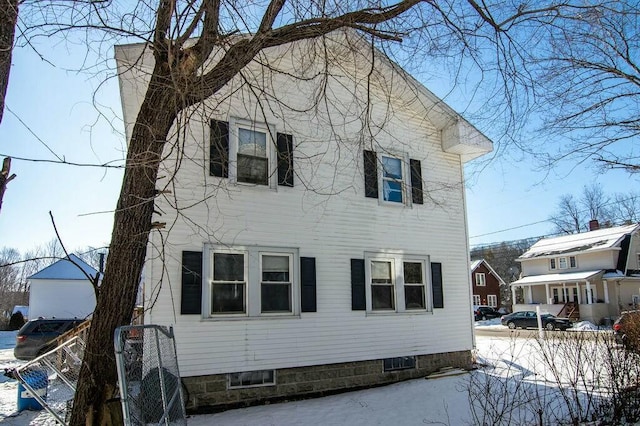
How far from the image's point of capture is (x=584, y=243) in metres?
33.9

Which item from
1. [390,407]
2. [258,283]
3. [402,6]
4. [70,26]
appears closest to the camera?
[70,26]

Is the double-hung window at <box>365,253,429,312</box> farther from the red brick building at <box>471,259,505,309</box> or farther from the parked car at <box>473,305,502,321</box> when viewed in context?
the red brick building at <box>471,259,505,309</box>

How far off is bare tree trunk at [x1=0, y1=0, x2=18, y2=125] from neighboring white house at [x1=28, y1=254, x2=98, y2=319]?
25614 mm

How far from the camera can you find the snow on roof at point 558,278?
1225 inches

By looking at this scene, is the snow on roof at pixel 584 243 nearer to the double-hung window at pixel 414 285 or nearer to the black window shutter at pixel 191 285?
the double-hung window at pixel 414 285

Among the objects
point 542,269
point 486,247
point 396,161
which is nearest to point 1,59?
point 396,161

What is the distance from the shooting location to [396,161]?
11.7 m

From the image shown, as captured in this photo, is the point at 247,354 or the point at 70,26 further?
the point at 247,354

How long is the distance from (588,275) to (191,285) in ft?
99.6

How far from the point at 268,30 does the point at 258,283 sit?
5432 millimetres

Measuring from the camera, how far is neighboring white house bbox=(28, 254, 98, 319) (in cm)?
Answer: 2744

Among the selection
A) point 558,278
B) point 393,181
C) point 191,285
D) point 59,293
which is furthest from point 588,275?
point 59,293

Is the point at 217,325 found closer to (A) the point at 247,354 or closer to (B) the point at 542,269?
(A) the point at 247,354

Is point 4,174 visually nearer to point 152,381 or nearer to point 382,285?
point 152,381
